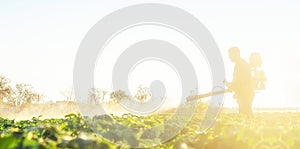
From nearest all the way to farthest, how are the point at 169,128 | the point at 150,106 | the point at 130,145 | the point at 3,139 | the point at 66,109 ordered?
the point at 3,139 < the point at 130,145 < the point at 169,128 < the point at 150,106 < the point at 66,109

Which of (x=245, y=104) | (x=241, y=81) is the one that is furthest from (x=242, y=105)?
(x=241, y=81)

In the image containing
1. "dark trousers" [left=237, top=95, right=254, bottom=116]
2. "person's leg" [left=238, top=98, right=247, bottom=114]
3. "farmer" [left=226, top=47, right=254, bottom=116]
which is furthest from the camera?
"person's leg" [left=238, top=98, right=247, bottom=114]

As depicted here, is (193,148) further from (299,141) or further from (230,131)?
(299,141)

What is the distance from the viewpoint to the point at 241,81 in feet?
58.0

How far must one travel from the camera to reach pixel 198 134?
4.66 meters

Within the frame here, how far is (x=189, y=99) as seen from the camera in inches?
804

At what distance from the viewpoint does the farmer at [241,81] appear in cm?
1719

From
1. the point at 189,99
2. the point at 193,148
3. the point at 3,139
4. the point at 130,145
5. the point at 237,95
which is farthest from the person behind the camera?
the point at 189,99

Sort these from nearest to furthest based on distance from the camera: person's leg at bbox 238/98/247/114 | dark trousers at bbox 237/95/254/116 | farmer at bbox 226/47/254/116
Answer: farmer at bbox 226/47/254/116 < dark trousers at bbox 237/95/254/116 < person's leg at bbox 238/98/247/114

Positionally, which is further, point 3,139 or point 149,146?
point 149,146

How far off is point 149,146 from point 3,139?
9.25 ft

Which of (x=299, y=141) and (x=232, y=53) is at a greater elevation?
(x=232, y=53)

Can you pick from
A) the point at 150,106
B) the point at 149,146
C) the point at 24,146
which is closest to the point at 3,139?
the point at 24,146

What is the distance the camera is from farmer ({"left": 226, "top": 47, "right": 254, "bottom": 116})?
1719 cm
